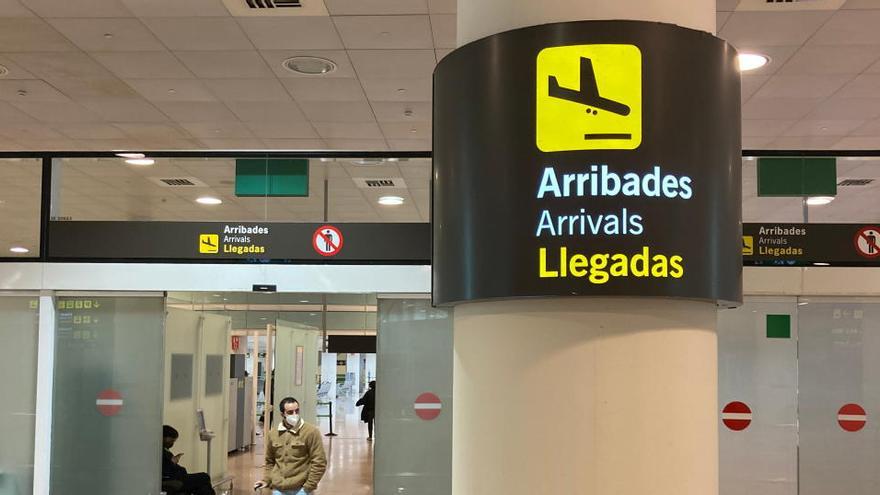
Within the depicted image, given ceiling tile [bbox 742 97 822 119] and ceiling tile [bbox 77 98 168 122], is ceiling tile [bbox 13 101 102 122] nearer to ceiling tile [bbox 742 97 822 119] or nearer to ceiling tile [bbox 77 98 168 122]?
ceiling tile [bbox 77 98 168 122]

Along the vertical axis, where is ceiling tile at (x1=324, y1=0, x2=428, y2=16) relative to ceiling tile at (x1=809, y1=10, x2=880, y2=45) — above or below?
above

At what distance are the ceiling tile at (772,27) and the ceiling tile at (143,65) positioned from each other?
5269mm

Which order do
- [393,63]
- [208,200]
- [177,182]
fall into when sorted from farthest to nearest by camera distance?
[208,200], [177,182], [393,63]

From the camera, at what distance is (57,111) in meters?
10.5

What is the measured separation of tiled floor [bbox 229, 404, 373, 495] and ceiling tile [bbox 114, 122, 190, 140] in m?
4.81

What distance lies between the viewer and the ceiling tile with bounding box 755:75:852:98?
9.02 meters

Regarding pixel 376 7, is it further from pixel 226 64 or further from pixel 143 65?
pixel 143 65

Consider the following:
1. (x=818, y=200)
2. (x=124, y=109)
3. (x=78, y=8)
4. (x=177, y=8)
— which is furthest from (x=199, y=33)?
(x=818, y=200)

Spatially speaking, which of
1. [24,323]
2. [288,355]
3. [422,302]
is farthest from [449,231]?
[288,355]

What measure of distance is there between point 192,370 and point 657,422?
31.8 feet

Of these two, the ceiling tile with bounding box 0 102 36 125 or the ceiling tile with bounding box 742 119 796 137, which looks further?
the ceiling tile with bounding box 742 119 796 137

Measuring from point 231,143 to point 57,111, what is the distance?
92.3 inches

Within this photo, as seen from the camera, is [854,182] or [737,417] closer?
[737,417]

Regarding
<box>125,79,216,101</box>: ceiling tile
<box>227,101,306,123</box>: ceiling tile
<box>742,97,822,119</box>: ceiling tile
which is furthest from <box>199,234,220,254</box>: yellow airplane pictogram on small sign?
<box>742,97,822,119</box>: ceiling tile
